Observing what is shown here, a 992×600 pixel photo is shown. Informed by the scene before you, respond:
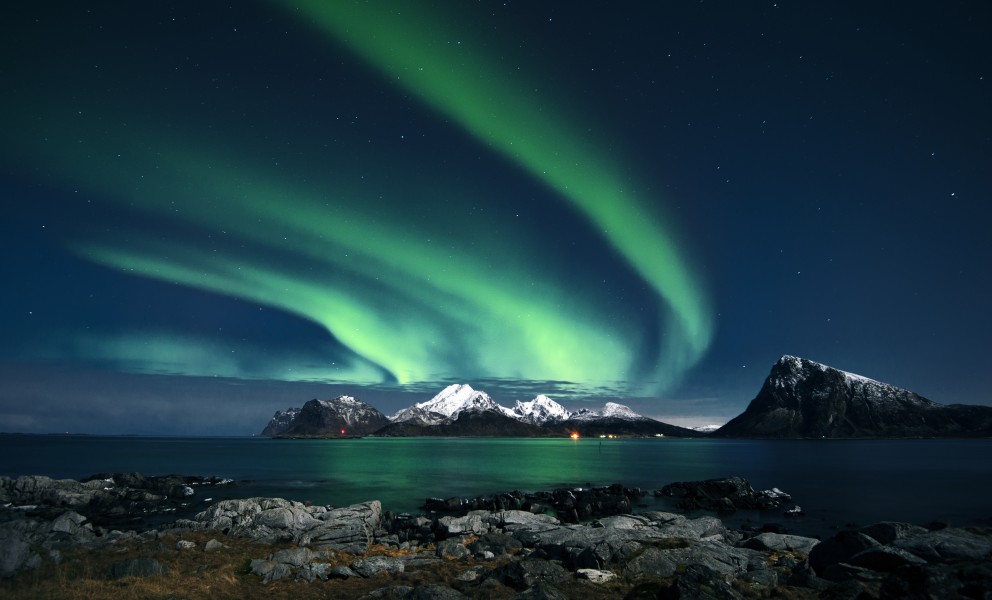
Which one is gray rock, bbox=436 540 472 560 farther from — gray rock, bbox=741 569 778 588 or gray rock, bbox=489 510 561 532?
gray rock, bbox=741 569 778 588

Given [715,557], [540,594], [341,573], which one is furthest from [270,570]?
[715,557]

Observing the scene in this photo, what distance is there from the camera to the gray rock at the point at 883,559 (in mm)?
20991

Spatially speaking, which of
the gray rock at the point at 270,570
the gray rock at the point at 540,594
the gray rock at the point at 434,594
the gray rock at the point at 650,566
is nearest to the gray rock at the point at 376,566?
the gray rock at the point at 270,570

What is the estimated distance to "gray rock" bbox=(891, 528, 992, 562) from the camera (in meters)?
21.7

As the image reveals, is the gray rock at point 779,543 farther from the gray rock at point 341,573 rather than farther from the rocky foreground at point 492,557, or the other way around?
the gray rock at point 341,573

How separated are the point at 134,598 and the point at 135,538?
17.7 meters

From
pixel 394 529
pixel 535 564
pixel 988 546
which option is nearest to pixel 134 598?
pixel 535 564

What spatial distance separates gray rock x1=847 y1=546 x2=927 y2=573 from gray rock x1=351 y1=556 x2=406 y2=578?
2139 cm

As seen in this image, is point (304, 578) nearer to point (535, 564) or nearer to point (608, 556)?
point (535, 564)

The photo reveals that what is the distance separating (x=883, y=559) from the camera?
21.4 meters

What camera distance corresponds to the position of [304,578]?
23.7 m

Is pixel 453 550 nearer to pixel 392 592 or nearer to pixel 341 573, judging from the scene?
pixel 341 573

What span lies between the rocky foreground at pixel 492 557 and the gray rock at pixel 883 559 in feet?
0.20

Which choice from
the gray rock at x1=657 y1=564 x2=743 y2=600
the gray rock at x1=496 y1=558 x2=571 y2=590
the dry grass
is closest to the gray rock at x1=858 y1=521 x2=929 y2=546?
the gray rock at x1=657 y1=564 x2=743 y2=600
